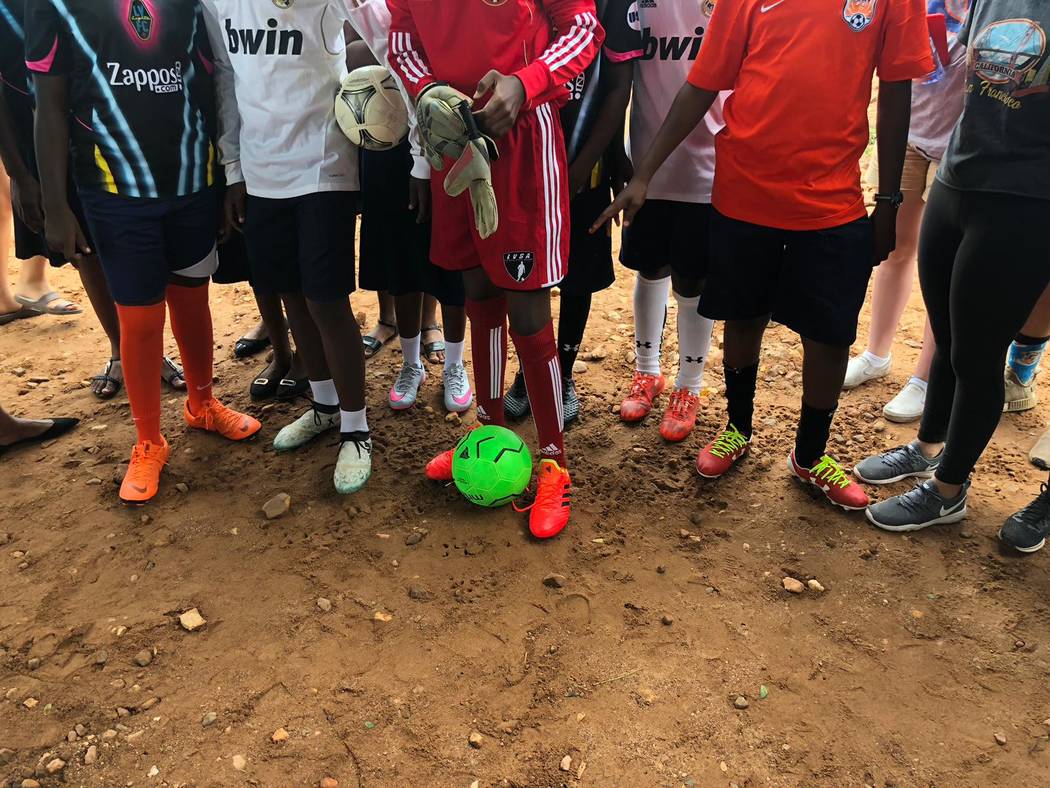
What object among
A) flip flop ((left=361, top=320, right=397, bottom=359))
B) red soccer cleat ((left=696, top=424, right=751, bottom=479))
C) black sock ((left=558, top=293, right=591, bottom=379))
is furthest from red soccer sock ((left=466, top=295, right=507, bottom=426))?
flip flop ((left=361, top=320, right=397, bottom=359))

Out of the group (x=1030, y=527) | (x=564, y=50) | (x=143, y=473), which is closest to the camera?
(x=564, y=50)

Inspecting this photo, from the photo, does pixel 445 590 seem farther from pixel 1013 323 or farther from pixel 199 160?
pixel 1013 323

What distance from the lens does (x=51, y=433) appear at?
3.59m

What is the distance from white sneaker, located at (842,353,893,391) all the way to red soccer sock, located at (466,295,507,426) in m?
1.85

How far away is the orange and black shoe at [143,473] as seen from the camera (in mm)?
3105

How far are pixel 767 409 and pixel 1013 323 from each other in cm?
133

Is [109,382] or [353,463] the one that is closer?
[353,463]

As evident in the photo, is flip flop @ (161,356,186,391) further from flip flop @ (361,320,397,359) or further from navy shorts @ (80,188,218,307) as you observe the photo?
navy shorts @ (80,188,218,307)

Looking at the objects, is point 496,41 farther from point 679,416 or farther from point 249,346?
point 249,346

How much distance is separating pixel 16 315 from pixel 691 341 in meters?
4.16

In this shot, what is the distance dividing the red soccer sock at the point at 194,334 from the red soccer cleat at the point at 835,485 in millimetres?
2542

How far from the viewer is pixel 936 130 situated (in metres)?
3.29

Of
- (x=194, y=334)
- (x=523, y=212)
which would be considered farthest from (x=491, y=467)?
Answer: (x=194, y=334)

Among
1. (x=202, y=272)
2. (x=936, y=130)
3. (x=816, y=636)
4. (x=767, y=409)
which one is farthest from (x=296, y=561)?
(x=936, y=130)
